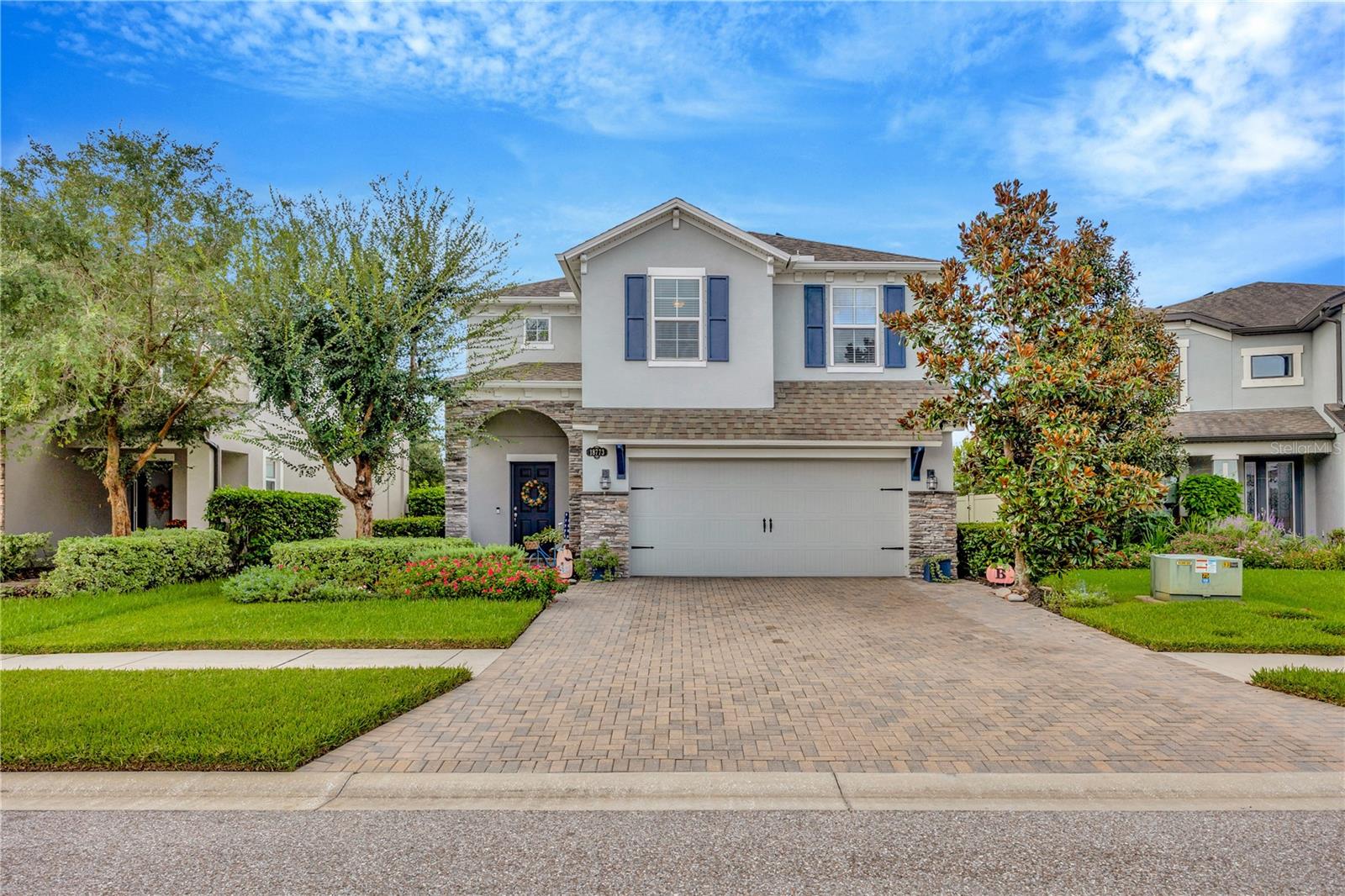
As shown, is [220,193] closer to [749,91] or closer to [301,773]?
[749,91]

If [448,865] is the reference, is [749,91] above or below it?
above

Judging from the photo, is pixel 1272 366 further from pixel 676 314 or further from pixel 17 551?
pixel 17 551

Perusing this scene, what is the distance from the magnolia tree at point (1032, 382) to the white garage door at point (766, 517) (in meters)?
2.34

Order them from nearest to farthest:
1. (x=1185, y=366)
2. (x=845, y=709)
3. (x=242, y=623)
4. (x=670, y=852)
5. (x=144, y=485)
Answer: (x=670, y=852) → (x=845, y=709) → (x=242, y=623) → (x=144, y=485) → (x=1185, y=366)

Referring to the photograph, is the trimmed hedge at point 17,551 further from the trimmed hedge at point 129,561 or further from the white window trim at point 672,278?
the white window trim at point 672,278

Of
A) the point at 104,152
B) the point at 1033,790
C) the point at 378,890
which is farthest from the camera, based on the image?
the point at 104,152

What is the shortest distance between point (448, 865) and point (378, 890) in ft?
1.11

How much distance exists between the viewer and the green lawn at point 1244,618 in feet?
26.1

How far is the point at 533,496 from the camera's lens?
16812mm

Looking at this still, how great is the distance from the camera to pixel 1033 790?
14.2 feet

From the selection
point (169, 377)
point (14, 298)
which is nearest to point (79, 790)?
point (14, 298)

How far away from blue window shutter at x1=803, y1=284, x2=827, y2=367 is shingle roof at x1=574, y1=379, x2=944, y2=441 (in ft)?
2.21

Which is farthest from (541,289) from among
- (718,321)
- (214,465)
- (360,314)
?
(214,465)

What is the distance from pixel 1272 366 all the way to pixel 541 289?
1918cm
